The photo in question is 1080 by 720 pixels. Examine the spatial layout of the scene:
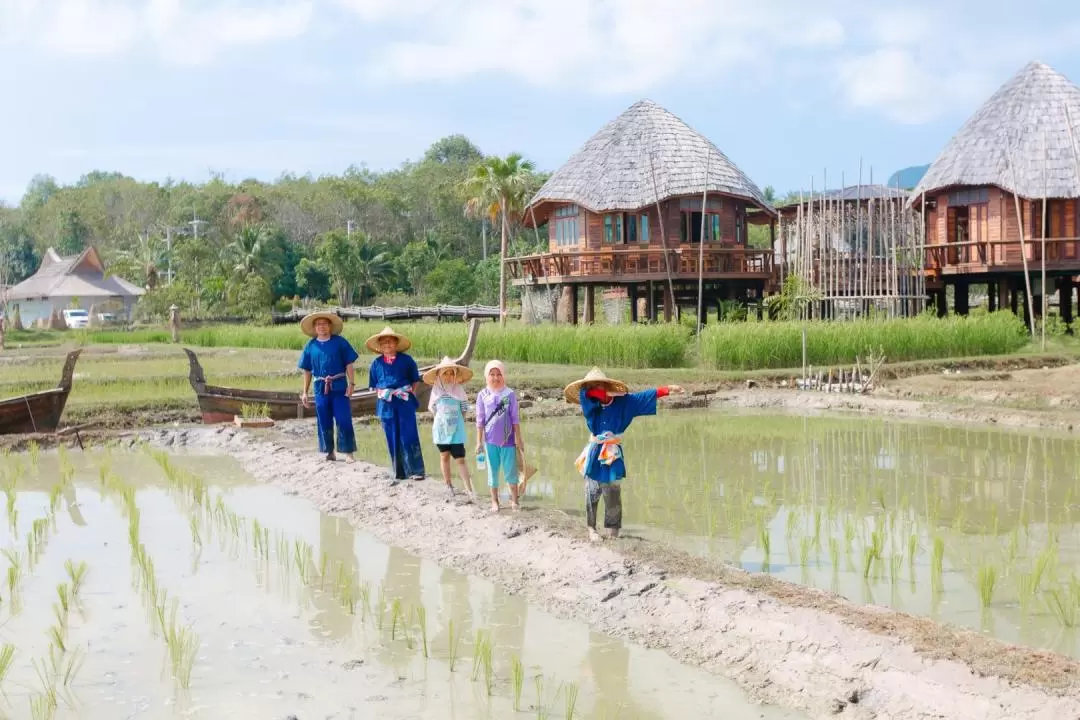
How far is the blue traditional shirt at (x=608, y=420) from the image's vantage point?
6613mm

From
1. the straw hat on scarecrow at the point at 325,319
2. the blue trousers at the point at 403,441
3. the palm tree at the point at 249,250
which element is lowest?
the blue trousers at the point at 403,441

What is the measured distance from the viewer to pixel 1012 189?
2188 centimetres

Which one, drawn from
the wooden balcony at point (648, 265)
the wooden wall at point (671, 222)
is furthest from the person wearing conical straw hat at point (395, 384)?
the wooden wall at point (671, 222)

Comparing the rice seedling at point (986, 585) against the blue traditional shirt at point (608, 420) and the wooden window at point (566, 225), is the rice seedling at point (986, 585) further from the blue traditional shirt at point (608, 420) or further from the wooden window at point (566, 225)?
the wooden window at point (566, 225)

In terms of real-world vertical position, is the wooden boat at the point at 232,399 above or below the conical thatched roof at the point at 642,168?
below

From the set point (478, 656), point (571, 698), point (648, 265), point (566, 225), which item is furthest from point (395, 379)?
point (566, 225)

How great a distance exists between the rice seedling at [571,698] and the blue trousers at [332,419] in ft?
18.1

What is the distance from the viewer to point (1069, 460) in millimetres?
10164

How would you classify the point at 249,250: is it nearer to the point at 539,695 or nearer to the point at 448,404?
the point at 448,404

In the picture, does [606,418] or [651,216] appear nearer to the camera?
[606,418]

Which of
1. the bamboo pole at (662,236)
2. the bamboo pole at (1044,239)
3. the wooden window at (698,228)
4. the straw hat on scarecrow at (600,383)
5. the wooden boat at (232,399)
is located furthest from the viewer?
the wooden window at (698,228)

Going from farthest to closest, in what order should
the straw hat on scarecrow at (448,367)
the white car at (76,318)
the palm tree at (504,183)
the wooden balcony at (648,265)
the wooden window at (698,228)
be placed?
1. the white car at (76,318)
2. the palm tree at (504,183)
3. the wooden window at (698,228)
4. the wooden balcony at (648,265)
5. the straw hat on scarecrow at (448,367)

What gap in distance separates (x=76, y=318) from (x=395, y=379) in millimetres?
40105

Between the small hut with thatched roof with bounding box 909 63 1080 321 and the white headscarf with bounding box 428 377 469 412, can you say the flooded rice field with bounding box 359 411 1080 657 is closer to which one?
the white headscarf with bounding box 428 377 469 412
